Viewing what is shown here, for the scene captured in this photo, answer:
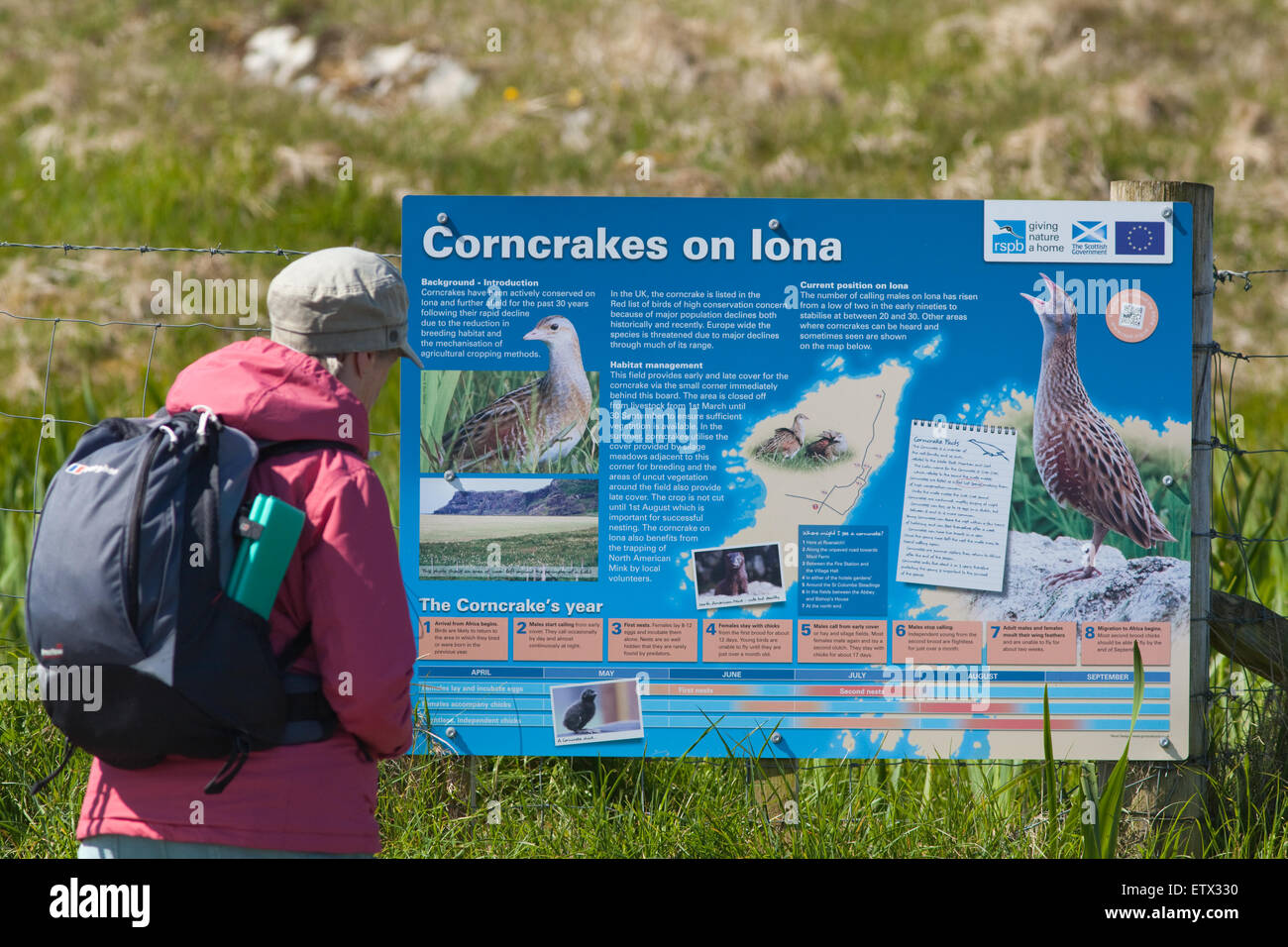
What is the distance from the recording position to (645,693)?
354 centimetres

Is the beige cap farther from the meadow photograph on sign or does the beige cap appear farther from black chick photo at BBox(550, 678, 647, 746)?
black chick photo at BBox(550, 678, 647, 746)

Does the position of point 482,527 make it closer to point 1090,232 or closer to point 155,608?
point 155,608

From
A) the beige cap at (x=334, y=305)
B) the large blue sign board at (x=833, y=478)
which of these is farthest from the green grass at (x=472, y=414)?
the beige cap at (x=334, y=305)

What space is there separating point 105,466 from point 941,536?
2.36 metres

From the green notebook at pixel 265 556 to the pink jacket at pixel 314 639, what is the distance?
0.06 metres

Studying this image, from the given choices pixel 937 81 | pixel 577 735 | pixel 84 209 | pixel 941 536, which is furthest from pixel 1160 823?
pixel 937 81

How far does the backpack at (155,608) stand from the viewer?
81.0 inches

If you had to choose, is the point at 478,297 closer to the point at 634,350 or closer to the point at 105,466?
the point at 634,350

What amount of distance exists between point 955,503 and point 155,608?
7.67 feet

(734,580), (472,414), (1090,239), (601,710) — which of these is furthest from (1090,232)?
(601,710)

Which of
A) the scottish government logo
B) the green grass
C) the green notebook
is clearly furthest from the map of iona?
the green notebook

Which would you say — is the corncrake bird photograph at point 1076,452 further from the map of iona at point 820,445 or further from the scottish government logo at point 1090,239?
the map of iona at point 820,445

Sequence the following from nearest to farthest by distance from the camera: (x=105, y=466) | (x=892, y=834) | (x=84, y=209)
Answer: (x=105, y=466), (x=892, y=834), (x=84, y=209)

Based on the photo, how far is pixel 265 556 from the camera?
212 cm
